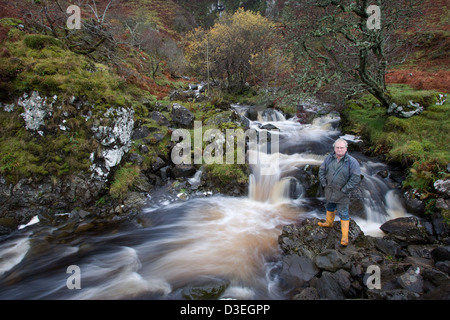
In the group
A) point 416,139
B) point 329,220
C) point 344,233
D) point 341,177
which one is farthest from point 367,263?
point 416,139

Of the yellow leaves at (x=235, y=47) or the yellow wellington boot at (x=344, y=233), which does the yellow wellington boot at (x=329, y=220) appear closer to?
the yellow wellington boot at (x=344, y=233)

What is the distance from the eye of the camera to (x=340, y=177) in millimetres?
5125

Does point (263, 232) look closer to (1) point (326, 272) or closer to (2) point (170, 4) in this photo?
(1) point (326, 272)

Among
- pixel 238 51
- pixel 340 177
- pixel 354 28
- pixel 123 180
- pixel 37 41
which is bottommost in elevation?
pixel 123 180

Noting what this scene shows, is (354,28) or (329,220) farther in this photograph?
(354,28)

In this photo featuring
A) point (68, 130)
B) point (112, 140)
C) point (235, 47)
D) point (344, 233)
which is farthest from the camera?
point (235, 47)

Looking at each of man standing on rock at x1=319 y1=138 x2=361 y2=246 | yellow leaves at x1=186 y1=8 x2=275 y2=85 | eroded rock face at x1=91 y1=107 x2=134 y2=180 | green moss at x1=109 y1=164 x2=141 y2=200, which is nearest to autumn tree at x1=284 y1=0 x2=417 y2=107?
man standing on rock at x1=319 y1=138 x2=361 y2=246

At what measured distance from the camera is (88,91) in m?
8.54

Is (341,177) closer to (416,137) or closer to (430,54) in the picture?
(416,137)

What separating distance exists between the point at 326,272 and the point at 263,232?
8.46 ft

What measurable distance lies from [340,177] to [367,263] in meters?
1.87

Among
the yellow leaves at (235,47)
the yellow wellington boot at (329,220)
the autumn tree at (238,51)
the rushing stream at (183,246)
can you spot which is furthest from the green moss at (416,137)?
the yellow leaves at (235,47)

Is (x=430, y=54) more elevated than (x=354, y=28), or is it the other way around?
(x=430, y=54)

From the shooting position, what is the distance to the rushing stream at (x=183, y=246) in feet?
16.8
